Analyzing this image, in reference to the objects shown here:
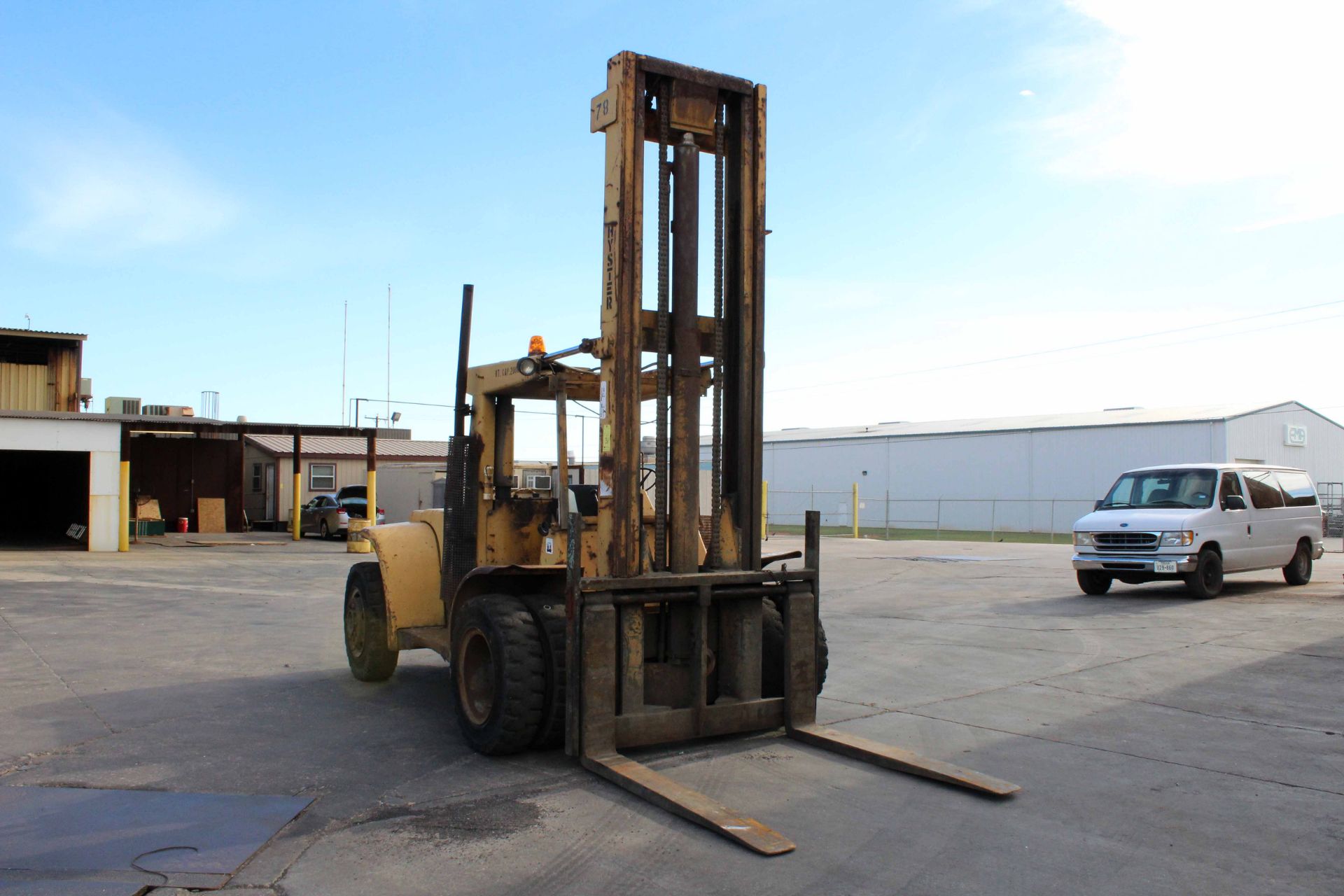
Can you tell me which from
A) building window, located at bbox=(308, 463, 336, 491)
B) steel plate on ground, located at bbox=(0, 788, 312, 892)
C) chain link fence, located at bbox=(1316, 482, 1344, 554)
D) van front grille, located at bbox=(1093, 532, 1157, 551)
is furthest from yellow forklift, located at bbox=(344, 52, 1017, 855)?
building window, located at bbox=(308, 463, 336, 491)

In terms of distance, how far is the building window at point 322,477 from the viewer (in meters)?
41.3

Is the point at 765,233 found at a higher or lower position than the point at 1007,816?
higher

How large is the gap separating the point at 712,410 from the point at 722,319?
0.57 meters


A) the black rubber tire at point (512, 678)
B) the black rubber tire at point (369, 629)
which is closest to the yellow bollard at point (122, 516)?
the black rubber tire at point (369, 629)

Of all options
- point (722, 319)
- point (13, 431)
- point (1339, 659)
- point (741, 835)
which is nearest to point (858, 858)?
point (741, 835)

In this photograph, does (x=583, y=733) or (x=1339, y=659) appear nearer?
(x=583, y=733)

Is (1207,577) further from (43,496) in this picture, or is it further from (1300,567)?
(43,496)

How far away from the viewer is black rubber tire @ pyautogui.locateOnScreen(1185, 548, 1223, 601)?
589 inches

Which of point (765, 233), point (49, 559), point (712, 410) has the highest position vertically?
point (765, 233)

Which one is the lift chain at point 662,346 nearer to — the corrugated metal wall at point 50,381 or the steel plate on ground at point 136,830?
the steel plate on ground at point 136,830

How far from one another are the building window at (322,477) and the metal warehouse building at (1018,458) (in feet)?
62.2

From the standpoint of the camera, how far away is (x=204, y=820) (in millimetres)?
5102

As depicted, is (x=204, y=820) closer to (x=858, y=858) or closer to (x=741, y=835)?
(x=741, y=835)

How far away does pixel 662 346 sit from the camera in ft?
20.4
